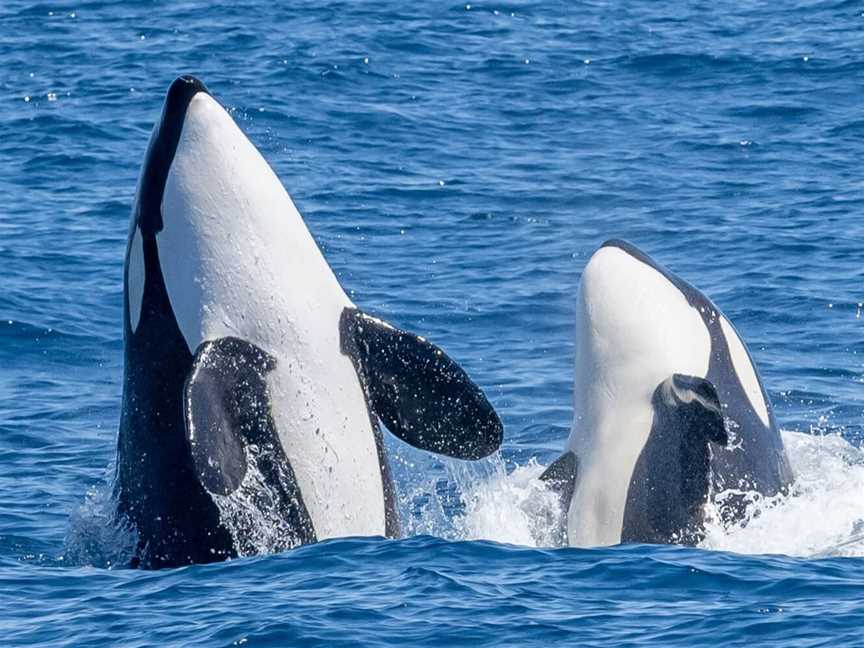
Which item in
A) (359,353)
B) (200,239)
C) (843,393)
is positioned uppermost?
(200,239)

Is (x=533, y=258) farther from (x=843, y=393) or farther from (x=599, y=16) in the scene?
(x=599, y=16)

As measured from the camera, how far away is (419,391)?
12477mm

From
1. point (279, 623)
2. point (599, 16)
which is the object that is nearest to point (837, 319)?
point (279, 623)

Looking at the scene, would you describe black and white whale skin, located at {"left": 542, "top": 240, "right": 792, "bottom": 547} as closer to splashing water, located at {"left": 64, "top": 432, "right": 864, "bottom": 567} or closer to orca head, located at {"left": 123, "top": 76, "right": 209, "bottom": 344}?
splashing water, located at {"left": 64, "top": 432, "right": 864, "bottom": 567}

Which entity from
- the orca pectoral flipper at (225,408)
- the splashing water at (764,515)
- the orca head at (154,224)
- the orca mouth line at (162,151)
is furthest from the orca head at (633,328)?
the orca mouth line at (162,151)

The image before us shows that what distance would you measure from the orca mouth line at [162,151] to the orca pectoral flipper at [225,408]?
112 centimetres

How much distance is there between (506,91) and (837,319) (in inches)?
513

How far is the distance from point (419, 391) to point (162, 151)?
247cm

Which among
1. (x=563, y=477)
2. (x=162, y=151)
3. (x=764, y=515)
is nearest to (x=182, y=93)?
(x=162, y=151)

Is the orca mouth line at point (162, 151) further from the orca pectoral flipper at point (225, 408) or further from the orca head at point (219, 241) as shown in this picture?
the orca pectoral flipper at point (225, 408)

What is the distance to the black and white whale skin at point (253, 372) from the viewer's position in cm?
1223

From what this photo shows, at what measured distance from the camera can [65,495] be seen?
51.0 ft

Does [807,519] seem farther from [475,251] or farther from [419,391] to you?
[475,251]

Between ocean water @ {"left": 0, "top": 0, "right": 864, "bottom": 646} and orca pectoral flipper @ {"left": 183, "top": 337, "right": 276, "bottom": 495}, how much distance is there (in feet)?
2.32
